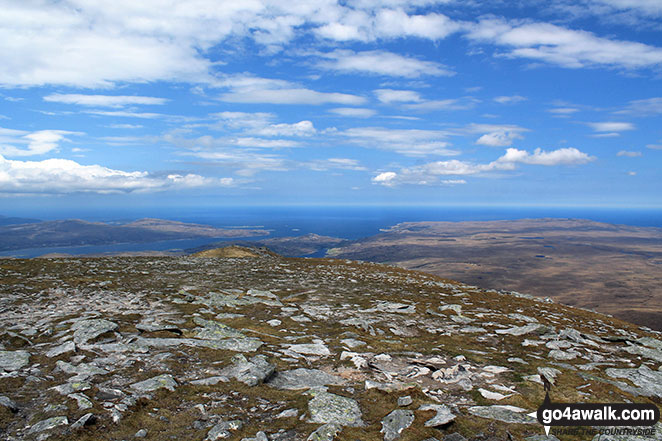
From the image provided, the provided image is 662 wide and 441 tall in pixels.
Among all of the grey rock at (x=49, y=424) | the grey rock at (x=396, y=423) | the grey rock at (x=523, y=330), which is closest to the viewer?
the grey rock at (x=49, y=424)

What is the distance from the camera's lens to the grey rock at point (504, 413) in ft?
25.8

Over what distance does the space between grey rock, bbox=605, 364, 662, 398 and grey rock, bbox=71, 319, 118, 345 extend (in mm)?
16987

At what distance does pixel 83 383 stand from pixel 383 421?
24.2ft

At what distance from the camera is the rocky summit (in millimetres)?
7426

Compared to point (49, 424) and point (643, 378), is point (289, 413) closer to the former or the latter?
point (49, 424)

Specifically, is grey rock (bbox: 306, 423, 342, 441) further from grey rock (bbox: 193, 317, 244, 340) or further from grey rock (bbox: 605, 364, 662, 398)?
grey rock (bbox: 605, 364, 662, 398)

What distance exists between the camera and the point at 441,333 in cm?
1509

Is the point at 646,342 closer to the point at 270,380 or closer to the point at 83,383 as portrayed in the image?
the point at 270,380

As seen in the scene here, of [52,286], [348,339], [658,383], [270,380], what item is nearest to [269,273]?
[52,286]

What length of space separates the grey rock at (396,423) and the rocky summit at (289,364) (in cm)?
4

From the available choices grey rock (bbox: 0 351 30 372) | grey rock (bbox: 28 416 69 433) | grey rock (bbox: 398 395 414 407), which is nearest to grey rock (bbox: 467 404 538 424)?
grey rock (bbox: 398 395 414 407)

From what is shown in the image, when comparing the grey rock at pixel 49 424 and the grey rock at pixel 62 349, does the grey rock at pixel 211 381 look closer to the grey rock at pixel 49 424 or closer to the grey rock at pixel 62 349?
the grey rock at pixel 49 424

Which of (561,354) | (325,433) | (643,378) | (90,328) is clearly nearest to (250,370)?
(325,433)

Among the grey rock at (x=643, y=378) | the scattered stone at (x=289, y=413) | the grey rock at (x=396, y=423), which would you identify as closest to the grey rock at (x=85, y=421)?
the scattered stone at (x=289, y=413)
